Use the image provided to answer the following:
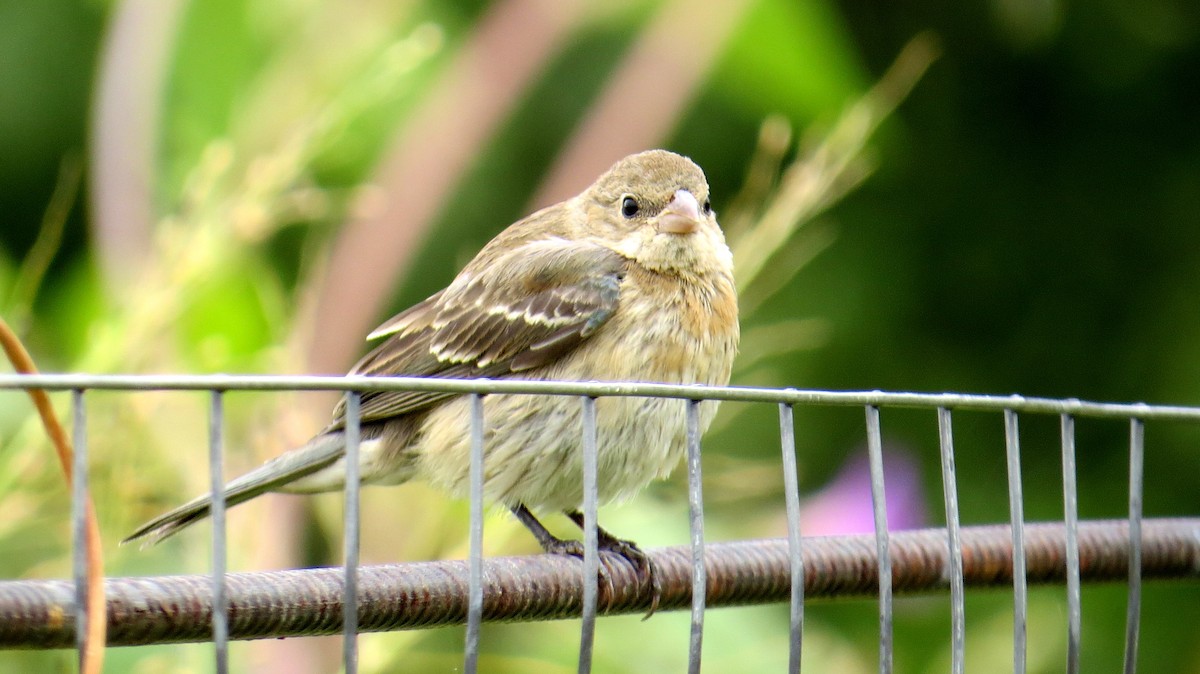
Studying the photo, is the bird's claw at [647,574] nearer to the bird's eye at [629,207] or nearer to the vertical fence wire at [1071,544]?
the vertical fence wire at [1071,544]

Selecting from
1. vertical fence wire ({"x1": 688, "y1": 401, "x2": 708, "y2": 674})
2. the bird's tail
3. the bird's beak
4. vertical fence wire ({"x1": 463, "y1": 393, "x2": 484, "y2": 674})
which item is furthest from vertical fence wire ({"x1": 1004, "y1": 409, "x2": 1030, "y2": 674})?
the bird's beak

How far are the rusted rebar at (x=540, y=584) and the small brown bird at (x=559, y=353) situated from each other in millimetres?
495

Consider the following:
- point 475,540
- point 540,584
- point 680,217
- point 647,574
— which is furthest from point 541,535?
point 475,540

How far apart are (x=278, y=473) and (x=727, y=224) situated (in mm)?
1396

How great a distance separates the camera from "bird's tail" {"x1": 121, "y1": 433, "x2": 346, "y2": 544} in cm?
196

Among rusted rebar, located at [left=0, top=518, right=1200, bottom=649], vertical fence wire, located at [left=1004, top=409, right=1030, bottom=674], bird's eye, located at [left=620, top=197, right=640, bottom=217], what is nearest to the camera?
rusted rebar, located at [left=0, top=518, right=1200, bottom=649]

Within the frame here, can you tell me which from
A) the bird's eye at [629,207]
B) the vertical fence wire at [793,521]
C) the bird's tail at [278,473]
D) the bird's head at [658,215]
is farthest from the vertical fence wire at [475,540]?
the bird's eye at [629,207]

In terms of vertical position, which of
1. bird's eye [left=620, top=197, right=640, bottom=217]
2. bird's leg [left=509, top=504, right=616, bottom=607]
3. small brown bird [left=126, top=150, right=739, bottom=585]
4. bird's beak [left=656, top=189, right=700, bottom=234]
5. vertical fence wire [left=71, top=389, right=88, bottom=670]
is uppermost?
bird's eye [left=620, top=197, right=640, bottom=217]

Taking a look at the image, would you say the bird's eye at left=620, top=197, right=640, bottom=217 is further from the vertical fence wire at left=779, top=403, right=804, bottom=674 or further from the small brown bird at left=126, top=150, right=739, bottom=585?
the vertical fence wire at left=779, top=403, right=804, bottom=674

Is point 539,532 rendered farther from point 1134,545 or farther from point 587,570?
point 587,570

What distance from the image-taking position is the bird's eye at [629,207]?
2.74 m

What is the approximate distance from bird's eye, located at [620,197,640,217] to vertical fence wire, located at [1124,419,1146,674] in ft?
4.15

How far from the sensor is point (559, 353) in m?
2.41

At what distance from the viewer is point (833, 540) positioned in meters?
1.62
